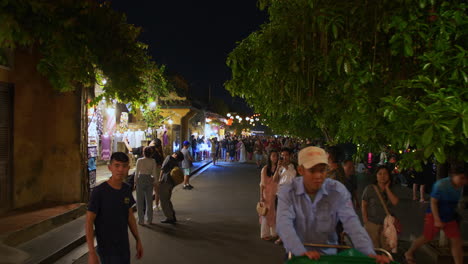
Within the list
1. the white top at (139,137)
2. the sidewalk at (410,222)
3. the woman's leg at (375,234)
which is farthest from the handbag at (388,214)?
the white top at (139,137)

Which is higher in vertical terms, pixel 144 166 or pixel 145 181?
pixel 144 166

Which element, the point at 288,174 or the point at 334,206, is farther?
the point at 288,174

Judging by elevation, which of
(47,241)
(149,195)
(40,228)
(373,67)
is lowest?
(47,241)

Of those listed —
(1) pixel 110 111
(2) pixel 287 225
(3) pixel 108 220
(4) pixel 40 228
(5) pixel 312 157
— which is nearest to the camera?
(2) pixel 287 225

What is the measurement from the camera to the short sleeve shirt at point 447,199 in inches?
209

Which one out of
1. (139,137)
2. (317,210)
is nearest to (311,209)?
(317,210)

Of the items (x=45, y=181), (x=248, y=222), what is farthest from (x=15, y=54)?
(x=248, y=222)

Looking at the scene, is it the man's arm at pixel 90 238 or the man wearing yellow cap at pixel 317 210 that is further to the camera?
the man's arm at pixel 90 238

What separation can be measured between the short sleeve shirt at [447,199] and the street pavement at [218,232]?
98cm

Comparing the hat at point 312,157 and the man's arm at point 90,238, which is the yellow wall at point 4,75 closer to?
the man's arm at point 90,238

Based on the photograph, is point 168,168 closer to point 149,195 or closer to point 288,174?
point 149,195

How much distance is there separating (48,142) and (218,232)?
4.98 meters

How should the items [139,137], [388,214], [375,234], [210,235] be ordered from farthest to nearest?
[139,137]
[210,235]
[375,234]
[388,214]

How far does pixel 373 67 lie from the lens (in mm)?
5520
